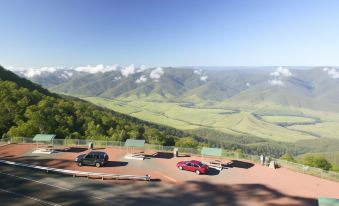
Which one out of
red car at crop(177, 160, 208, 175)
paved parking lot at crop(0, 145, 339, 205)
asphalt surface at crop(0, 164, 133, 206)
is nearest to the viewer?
asphalt surface at crop(0, 164, 133, 206)

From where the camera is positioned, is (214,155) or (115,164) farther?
(115,164)

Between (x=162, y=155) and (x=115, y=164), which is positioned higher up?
(x=162, y=155)

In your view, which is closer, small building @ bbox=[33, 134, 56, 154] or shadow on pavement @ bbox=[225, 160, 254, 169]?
shadow on pavement @ bbox=[225, 160, 254, 169]

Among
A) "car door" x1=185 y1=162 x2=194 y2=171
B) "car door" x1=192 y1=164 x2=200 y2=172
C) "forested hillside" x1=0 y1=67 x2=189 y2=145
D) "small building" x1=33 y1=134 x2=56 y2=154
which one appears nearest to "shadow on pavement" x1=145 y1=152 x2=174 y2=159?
"car door" x1=185 y1=162 x2=194 y2=171

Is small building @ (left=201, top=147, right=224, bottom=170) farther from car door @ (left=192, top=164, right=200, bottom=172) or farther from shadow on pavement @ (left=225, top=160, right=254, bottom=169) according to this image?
car door @ (left=192, top=164, right=200, bottom=172)

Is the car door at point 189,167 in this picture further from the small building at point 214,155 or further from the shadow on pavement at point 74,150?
the shadow on pavement at point 74,150

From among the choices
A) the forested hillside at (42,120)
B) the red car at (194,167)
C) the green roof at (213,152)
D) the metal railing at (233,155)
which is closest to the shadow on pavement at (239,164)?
the metal railing at (233,155)

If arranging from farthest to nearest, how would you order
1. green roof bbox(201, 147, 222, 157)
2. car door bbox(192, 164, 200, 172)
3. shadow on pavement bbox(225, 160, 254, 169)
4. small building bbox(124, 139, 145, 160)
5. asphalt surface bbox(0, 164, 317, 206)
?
1. small building bbox(124, 139, 145, 160)
2. shadow on pavement bbox(225, 160, 254, 169)
3. green roof bbox(201, 147, 222, 157)
4. car door bbox(192, 164, 200, 172)
5. asphalt surface bbox(0, 164, 317, 206)

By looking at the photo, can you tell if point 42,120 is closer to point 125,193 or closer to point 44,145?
point 44,145

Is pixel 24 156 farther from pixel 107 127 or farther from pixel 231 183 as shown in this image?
pixel 107 127

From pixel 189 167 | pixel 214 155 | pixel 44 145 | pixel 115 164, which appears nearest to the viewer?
pixel 189 167

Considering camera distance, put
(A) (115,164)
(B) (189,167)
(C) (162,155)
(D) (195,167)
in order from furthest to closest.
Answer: (C) (162,155), (A) (115,164), (B) (189,167), (D) (195,167)

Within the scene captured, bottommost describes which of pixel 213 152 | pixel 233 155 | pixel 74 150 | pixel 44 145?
pixel 233 155

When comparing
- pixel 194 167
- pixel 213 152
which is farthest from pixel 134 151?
pixel 194 167
